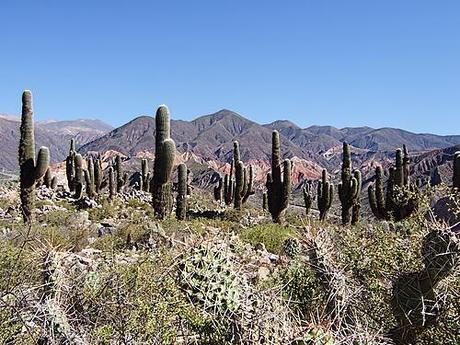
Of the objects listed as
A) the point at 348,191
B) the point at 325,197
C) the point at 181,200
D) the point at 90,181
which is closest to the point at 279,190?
the point at 348,191

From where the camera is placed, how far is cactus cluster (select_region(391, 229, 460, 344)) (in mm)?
3854

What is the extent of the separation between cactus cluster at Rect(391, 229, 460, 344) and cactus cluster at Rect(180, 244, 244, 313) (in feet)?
4.17

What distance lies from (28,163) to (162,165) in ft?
14.2

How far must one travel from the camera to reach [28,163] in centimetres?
1736

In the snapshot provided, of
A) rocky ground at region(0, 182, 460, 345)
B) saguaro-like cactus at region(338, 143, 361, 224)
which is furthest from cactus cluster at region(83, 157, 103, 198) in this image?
rocky ground at region(0, 182, 460, 345)

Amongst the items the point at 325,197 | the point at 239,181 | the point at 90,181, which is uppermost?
the point at 239,181

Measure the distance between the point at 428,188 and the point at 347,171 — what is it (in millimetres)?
18571

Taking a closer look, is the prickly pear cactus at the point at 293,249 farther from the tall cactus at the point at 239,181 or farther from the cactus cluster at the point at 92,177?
the cactus cluster at the point at 92,177

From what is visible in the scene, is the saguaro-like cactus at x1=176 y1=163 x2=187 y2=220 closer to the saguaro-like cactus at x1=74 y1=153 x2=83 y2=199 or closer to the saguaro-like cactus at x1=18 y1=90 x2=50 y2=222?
the saguaro-like cactus at x1=18 y1=90 x2=50 y2=222

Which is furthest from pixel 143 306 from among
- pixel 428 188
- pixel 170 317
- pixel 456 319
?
pixel 428 188

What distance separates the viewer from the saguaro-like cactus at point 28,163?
1712 centimetres

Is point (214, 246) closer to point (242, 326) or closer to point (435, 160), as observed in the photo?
point (242, 326)

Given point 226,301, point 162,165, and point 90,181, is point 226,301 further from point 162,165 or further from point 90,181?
point 90,181

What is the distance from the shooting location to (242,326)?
3461 mm
